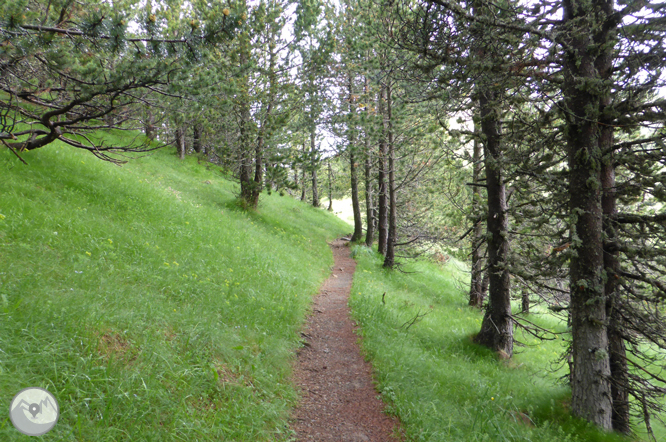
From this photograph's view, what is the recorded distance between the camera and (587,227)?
4.59 meters

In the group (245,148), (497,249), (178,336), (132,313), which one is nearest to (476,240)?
(497,249)

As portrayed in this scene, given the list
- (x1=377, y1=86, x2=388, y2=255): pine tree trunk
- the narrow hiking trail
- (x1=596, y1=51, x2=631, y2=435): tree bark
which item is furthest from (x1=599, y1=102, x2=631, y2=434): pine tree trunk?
(x1=377, y1=86, x2=388, y2=255): pine tree trunk

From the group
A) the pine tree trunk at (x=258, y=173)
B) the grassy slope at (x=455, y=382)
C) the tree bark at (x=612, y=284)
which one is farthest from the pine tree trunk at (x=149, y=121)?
the tree bark at (x=612, y=284)

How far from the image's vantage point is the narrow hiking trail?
14.0ft

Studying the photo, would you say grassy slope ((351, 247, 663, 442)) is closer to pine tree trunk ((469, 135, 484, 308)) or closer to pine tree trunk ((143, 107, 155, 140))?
pine tree trunk ((469, 135, 484, 308))

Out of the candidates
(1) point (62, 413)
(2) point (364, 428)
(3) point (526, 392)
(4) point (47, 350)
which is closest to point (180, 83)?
(4) point (47, 350)

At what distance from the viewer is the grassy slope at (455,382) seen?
4340mm

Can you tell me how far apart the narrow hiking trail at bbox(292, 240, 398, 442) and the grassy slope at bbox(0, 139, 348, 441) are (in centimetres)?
36

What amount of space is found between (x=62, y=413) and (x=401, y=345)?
5520mm

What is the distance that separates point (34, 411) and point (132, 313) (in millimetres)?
1832

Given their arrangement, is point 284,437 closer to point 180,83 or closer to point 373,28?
point 180,83

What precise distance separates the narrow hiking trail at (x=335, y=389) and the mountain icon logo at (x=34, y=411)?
263 centimetres

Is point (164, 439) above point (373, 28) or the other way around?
the other way around

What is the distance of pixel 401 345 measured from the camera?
664 cm
